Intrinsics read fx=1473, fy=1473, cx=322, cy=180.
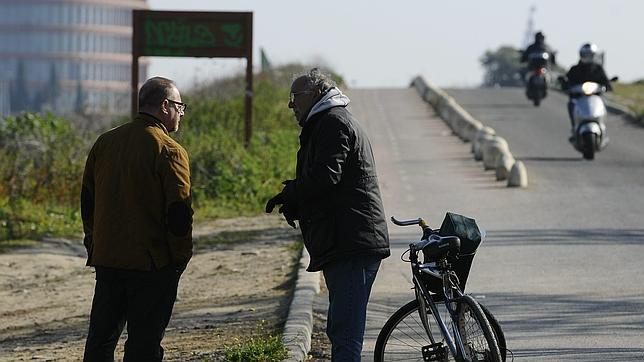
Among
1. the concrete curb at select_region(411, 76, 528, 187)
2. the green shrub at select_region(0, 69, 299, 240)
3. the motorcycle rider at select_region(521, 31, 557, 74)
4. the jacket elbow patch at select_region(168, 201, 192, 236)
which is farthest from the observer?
the motorcycle rider at select_region(521, 31, 557, 74)

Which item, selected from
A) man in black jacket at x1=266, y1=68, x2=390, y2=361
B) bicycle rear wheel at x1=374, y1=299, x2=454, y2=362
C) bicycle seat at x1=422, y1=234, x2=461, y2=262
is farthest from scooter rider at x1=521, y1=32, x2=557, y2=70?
man in black jacket at x1=266, y1=68, x2=390, y2=361

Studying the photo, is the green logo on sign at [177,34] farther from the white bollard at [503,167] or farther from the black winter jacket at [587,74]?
the black winter jacket at [587,74]

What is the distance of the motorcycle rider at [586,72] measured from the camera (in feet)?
79.2

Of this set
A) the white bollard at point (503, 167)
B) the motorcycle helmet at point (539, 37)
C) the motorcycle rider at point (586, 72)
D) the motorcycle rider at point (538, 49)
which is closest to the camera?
the white bollard at point (503, 167)

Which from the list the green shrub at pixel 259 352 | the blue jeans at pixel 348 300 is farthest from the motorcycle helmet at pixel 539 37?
the blue jeans at pixel 348 300

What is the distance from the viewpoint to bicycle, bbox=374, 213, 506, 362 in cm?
759

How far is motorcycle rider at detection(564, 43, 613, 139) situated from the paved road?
1498mm

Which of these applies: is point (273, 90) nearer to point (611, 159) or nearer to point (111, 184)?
point (611, 159)

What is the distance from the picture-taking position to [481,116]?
131 feet

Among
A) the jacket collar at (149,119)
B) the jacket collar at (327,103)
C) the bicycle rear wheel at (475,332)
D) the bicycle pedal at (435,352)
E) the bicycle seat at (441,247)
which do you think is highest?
the jacket collar at (327,103)

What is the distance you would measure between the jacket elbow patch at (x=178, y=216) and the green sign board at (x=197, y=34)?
17.8 metres

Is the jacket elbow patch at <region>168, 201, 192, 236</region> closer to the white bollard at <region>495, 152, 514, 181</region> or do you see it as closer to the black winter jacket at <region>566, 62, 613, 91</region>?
the white bollard at <region>495, 152, 514, 181</region>

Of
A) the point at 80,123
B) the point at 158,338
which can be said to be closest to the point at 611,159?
the point at 80,123

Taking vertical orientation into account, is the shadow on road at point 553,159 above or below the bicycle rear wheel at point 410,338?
below
